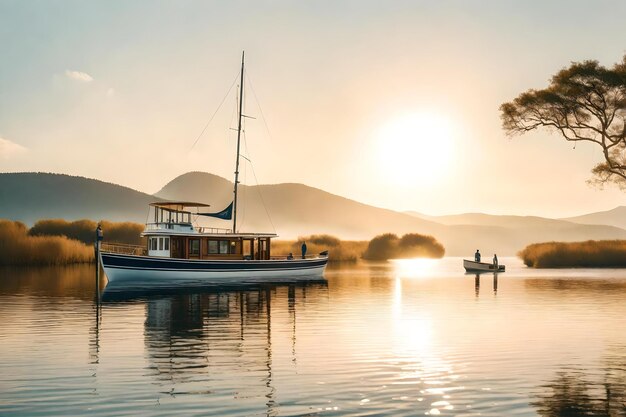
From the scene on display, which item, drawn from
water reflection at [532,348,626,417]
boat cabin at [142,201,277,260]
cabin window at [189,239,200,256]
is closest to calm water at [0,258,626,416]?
water reflection at [532,348,626,417]

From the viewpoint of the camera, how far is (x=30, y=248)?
208 feet

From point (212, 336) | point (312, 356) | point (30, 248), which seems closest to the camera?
point (312, 356)

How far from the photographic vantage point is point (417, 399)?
1359cm

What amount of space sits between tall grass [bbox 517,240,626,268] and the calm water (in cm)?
4046

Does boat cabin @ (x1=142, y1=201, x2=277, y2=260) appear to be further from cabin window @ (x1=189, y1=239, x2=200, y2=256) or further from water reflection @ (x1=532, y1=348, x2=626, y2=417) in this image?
water reflection @ (x1=532, y1=348, x2=626, y2=417)

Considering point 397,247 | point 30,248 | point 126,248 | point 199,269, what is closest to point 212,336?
point 199,269

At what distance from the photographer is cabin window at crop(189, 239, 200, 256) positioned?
5360 centimetres

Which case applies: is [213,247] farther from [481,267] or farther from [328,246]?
[328,246]

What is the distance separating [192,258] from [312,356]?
36.2m

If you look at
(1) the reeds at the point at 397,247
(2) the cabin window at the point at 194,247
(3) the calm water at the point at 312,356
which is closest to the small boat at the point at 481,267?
(2) the cabin window at the point at 194,247

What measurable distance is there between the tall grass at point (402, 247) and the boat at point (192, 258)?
47462 millimetres

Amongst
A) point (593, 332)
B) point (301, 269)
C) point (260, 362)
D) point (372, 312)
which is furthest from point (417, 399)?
point (301, 269)

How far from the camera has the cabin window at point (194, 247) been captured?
53597 millimetres

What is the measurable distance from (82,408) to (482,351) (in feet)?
35.3
